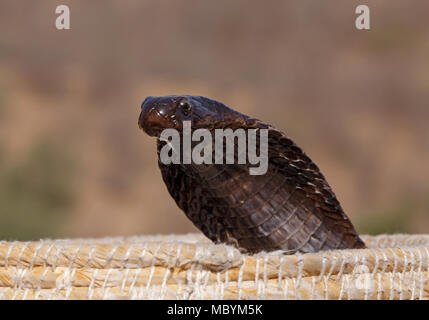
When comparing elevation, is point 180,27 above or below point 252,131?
above

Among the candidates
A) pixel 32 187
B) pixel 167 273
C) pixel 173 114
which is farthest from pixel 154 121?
pixel 32 187

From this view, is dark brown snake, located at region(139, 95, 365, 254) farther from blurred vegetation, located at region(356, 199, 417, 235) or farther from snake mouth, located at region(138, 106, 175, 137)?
blurred vegetation, located at region(356, 199, 417, 235)

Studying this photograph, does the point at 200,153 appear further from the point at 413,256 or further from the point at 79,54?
the point at 79,54

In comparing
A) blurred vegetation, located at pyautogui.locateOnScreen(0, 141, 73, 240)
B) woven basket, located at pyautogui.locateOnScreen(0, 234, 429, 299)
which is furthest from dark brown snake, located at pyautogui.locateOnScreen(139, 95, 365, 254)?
blurred vegetation, located at pyautogui.locateOnScreen(0, 141, 73, 240)

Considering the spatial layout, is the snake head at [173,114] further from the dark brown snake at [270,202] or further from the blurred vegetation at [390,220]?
the blurred vegetation at [390,220]

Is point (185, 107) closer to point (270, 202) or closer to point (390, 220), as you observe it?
point (270, 202)

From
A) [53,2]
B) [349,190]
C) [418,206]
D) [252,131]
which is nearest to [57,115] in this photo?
[53,2]

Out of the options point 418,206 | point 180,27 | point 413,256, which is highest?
point 180,27
